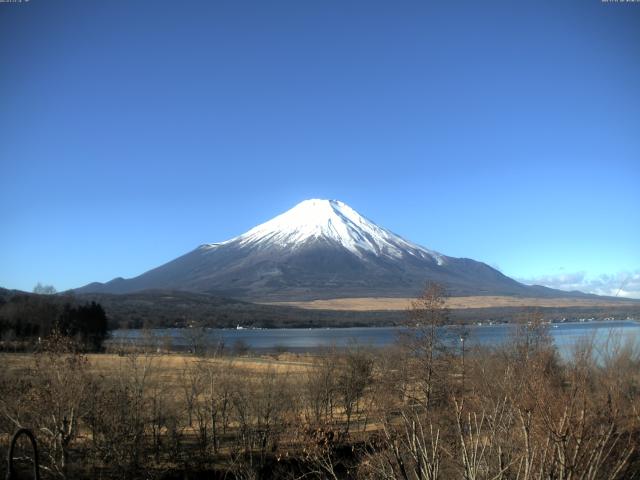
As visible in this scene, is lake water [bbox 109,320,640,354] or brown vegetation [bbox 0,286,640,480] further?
lake water [bbox 109,320,640,354]

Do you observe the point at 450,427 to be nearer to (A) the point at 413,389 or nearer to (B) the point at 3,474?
(A) the point at 413,389

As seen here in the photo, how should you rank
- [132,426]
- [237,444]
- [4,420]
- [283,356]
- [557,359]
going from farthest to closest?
[283,356], [557,359], [237,444], [132,426], [4,420]

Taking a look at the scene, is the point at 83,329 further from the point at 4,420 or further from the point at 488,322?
the point at 488,322

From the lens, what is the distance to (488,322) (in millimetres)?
173625

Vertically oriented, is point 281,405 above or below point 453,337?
below

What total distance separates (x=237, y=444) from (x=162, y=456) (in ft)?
11.7

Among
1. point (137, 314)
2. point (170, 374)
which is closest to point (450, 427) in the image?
point (170, 374)

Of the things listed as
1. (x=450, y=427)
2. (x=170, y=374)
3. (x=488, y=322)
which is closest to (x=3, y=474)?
(x=450, y=427)

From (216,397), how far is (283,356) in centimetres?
4746

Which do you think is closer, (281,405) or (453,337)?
(281,405)

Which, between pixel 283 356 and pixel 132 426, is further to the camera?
pixel 283 356

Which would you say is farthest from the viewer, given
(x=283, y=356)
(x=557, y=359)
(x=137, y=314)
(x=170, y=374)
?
(x=137, y=314)

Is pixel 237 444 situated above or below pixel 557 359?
below

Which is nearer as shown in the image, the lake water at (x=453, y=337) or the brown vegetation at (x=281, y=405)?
the brown vegetation at (x=281, y=405)
